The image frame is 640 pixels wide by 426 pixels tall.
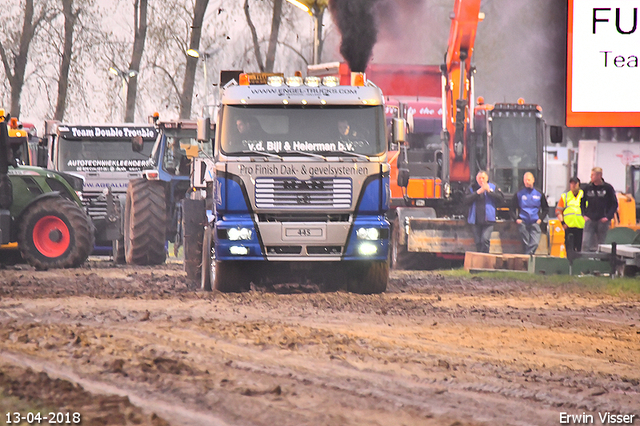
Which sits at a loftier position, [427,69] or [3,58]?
[3,58]

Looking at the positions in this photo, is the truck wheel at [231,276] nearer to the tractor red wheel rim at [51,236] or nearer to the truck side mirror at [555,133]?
the tractor red wheel rim at [51,236]

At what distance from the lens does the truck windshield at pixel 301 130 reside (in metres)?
12.9

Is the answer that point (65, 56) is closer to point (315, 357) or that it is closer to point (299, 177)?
point (299, 177)

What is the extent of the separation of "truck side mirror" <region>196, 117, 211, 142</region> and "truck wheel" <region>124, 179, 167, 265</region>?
472cm

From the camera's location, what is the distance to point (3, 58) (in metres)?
35.8

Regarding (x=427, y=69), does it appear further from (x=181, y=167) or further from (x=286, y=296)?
(x=286, y=296)

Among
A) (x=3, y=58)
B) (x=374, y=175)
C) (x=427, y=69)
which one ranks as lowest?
(x=374, y=175)

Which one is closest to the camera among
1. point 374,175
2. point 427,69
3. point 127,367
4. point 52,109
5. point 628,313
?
point 127,367

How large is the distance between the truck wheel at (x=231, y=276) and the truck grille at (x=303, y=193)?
3.29 ft

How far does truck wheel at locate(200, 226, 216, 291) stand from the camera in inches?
538

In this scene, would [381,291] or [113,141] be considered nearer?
[381,291]

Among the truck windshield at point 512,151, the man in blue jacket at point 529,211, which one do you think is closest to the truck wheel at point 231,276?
the man in blue jacket at point 529,211

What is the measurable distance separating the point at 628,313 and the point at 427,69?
11.3 meters

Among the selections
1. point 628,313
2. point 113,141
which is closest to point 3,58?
point 113,141
